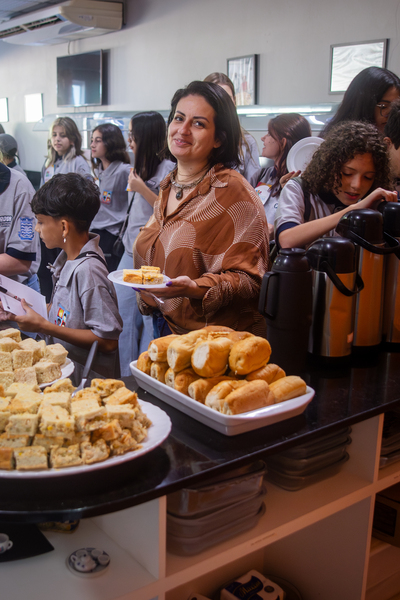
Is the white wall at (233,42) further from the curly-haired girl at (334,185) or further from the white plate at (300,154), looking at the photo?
the curly-haired girl at (334,185)

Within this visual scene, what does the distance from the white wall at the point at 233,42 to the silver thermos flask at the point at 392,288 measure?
294cm

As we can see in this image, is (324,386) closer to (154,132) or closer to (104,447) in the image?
(104,447)

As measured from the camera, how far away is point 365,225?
164 cm

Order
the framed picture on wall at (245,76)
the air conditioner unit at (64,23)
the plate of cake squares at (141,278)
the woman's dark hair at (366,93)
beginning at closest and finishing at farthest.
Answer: the plate of cake squares at (141,278) → the woman's dark hair at (366,93) → the framed picture on wall at (245,76) → the air conditioner unit at (64,23)

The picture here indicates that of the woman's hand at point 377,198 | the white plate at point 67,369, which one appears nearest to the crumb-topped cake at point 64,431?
the white plate at point 67,369

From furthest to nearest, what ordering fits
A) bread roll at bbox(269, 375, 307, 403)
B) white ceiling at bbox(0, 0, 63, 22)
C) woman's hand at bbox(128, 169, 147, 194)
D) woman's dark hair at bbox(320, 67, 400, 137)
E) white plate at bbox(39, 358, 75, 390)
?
white ceiling at bbox(0, 0, 63, 22)
woman's hand at bbox(128, 169, 147, 194)
woman's dark hair at bbox(320, 67, 400, 137)
white plate at bbox(39, 358, 75, 390)
bread roll at bbox(269, 375, 307, 403)

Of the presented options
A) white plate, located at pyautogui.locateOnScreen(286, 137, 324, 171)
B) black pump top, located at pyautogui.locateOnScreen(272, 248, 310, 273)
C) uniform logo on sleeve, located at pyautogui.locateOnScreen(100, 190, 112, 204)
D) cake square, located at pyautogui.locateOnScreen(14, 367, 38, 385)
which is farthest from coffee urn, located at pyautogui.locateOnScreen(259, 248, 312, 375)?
uniform logo on sleeve, located at pyautogui.locateOnScreen(100, 190, 112, 204)

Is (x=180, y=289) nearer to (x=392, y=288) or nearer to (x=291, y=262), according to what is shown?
(x=291, y=262)

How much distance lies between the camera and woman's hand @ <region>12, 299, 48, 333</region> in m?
1.77

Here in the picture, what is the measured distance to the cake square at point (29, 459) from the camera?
0.93 meters

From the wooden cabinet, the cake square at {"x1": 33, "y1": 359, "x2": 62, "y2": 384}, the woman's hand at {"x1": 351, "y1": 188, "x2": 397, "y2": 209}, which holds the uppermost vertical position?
the woman's hand at {"x1": 351, "y1": 188, "x2": 397, "y2": 209}

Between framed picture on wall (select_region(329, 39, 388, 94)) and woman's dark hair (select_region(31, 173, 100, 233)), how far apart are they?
3020 mm

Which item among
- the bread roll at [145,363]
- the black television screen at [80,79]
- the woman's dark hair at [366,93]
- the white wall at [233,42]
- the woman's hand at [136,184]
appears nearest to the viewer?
the bread roll at [145,363]

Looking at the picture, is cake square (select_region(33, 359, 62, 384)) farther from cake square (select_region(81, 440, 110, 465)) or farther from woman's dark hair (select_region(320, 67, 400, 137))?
woman's dark hair (select_region(320, 67, 400, 137))
